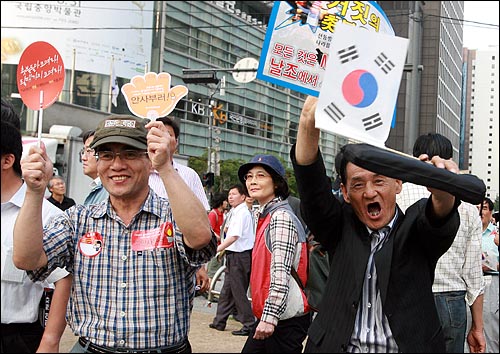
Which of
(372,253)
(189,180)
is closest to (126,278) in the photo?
(372,253)

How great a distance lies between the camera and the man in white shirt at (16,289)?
2576 millimetres

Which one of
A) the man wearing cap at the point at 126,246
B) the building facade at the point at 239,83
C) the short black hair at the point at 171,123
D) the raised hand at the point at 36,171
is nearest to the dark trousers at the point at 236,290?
the building facade at the point at 239,83

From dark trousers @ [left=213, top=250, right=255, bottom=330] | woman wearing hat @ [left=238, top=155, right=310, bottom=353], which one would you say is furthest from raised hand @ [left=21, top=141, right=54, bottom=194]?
dark trousers @ [left=213, top=250, right=255, bottom=330]

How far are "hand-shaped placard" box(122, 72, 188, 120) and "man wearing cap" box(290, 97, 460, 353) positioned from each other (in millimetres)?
828

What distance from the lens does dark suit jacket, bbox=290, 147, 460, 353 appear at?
7.28ft

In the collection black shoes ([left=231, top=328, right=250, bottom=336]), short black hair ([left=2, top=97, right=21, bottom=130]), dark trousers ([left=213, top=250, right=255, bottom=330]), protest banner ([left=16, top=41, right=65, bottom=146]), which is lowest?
black shoes ([left=231, top=328, right=250, bottom=336])

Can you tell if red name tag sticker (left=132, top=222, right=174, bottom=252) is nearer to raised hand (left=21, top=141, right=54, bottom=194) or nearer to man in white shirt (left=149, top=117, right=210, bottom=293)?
raised hand (left=21, top=141, right=54, bottom=194)

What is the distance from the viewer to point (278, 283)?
3.52m

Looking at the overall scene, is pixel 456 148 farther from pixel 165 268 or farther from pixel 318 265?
pixel 165 268

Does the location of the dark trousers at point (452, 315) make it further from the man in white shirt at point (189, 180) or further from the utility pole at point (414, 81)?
the utility pole at point (414, 81)

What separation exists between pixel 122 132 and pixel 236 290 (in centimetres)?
491

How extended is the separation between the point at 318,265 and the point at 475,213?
1.01 metres

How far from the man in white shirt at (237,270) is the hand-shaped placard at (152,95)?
4428 millimetres

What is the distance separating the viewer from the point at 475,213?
3.85 m
